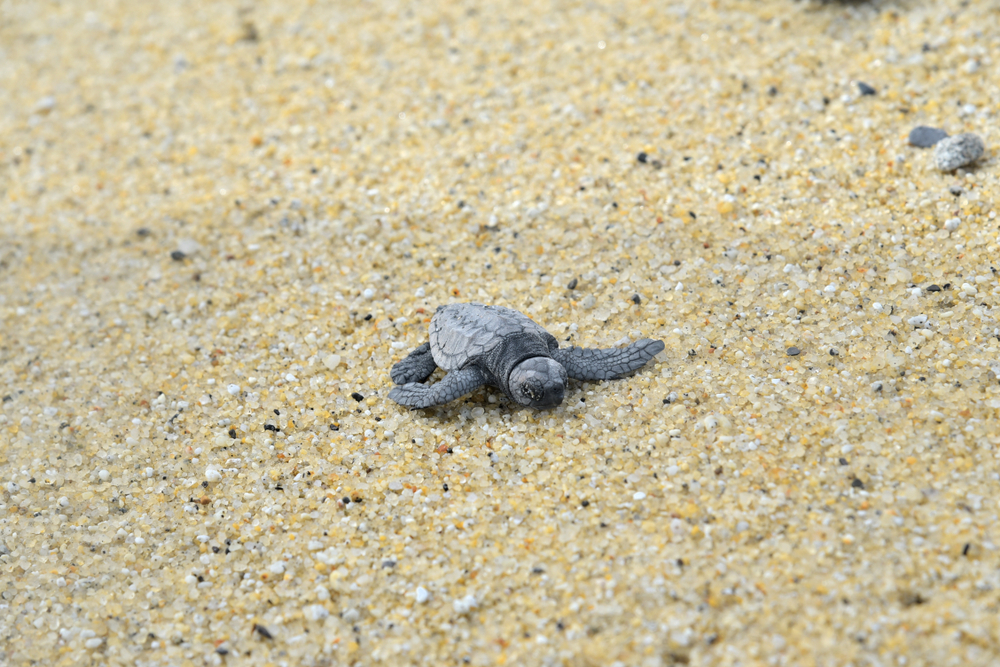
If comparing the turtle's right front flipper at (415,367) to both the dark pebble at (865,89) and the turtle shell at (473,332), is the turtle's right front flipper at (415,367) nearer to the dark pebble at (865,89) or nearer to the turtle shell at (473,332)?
the turtle shell at (473,332)

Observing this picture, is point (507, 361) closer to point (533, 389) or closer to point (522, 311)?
point (533, 389)

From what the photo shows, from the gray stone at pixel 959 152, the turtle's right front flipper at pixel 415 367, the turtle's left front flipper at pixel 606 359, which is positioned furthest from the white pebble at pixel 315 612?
the gray stone at pixel 959 152

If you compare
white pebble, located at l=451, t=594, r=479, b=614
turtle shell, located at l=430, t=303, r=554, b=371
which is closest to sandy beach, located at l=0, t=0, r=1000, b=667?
white pebble, located at l=451, t=594, r=479, b=614

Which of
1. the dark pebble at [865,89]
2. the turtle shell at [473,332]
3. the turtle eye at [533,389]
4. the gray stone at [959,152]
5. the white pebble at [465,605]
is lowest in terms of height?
the white pebble at [465,605]

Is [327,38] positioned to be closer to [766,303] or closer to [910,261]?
[766,303]

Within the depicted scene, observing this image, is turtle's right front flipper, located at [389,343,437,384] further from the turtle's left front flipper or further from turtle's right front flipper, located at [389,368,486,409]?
the turtle's left front flipper

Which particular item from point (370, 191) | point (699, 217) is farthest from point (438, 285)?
point (699, 217)
